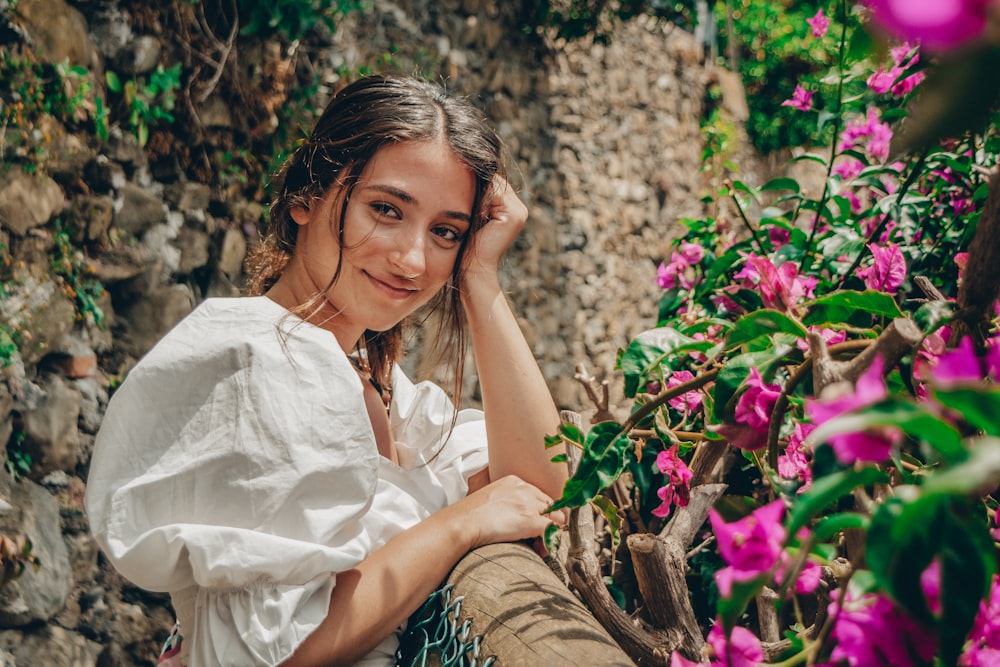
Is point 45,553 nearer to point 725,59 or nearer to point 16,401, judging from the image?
point 16,401

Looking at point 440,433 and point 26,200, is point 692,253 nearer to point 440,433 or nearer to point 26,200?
point 440,433

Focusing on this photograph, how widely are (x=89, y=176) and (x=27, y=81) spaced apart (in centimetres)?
33

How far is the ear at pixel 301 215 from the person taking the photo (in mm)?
1513

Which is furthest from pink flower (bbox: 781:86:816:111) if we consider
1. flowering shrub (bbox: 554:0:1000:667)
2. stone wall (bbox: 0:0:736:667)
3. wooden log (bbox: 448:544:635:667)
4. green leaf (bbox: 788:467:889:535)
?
green leaf (bbox: 788:467:889:535)

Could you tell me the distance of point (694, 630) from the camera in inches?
37.4

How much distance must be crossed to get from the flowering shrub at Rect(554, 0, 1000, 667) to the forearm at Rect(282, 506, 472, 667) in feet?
0.87

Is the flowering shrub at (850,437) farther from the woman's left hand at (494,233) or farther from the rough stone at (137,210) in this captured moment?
the rough stone at (137,210)

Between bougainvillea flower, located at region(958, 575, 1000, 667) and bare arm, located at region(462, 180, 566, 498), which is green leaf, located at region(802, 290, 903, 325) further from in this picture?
bare arm, located at region(462, 180, 566, 498)

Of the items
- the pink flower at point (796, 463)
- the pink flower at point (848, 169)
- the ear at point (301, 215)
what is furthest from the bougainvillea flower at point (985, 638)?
the pink flower at point (848, 169)

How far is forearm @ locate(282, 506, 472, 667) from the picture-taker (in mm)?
1089

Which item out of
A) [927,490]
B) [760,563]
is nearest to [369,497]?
[760,563]

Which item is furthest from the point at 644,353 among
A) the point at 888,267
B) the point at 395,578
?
the point at 395,578

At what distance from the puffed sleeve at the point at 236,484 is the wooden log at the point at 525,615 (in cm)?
17

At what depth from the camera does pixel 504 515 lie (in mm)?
1261
